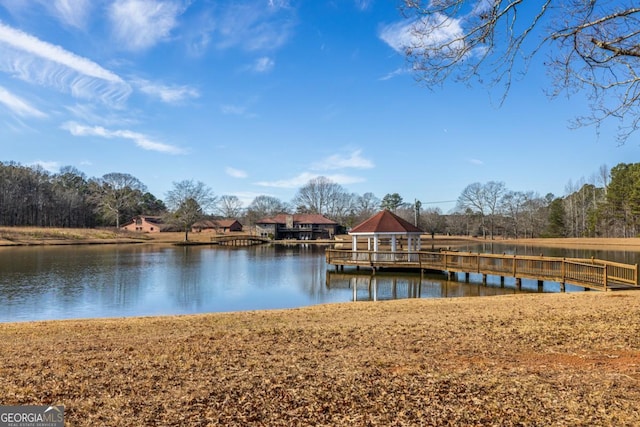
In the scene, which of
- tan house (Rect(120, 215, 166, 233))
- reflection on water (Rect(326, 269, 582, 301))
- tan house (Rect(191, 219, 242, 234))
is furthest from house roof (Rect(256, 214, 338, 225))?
reflection on water (Rect(326, 269, 582, 301))

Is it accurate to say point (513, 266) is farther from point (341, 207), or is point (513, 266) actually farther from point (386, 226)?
point (341, 207)

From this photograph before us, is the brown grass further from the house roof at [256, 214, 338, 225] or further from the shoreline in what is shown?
the house roof at [256, 214, 338, 225]

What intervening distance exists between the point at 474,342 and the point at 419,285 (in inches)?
574

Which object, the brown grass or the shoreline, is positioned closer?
the brown grass

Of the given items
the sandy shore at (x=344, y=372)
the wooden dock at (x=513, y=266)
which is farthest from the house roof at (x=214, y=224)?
the sandy shore at (x=344, y=372)

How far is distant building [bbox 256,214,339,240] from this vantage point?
237ft

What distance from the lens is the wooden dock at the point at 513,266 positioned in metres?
15.9

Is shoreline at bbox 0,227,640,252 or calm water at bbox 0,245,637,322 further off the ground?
shoreline at bbox 0,227,640,252

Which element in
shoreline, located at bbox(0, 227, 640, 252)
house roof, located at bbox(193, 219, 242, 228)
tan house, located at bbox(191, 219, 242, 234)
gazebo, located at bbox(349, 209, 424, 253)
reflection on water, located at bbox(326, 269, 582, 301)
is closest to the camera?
reflection on water, located at bbox(326, 269, 582, 301)

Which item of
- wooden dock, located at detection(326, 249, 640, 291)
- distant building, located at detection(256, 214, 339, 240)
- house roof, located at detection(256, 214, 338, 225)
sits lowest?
wooden dock, located at detection(326, 249, 640, 291)

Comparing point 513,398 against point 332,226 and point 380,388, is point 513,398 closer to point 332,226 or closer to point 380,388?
point 380,388

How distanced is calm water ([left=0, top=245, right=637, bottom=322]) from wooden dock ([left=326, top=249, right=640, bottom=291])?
71 centimetres

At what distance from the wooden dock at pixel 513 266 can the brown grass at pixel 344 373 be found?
9.73 m

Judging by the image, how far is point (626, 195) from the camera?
55.2 metres
